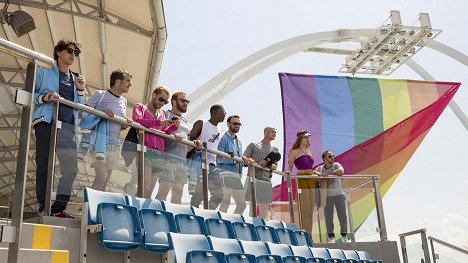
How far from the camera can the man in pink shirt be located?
4.65 m

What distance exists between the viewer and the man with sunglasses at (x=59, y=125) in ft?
11.9

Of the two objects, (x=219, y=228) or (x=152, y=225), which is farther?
(x=219, y=228)

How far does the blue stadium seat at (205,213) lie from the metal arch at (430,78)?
53.8 ft

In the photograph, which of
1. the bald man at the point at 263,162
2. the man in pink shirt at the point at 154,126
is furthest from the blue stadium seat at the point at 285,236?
the man in pink shirt at the point at 154,126

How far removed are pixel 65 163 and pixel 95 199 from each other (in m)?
0.35

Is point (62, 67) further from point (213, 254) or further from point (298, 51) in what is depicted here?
point (298, 51)

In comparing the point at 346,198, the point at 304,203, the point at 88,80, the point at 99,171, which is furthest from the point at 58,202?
the point at 88,80

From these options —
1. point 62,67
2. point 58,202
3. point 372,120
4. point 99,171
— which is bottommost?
point 58,202

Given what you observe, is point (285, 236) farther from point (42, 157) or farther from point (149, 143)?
point (42, 157)

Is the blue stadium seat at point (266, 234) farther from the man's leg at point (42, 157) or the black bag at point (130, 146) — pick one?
the man's leg at point (42, 157)

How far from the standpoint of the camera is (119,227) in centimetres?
381

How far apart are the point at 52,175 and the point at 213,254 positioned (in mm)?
1317

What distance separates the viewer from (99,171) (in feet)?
13.6

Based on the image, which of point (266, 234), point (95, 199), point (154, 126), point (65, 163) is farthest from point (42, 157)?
point (266, 234)
